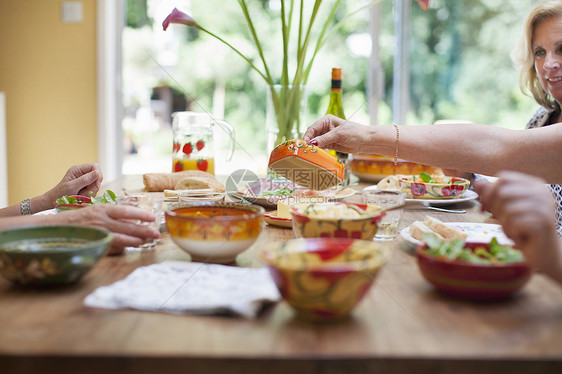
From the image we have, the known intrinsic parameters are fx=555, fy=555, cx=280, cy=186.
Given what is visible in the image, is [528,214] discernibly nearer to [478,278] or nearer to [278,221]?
[478,278]

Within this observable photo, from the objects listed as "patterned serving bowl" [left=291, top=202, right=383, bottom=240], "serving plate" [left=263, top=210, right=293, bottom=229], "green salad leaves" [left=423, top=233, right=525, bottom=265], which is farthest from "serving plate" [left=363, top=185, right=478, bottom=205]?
"green salad leaves" [left=423, top=233, right=525, bottom=265]

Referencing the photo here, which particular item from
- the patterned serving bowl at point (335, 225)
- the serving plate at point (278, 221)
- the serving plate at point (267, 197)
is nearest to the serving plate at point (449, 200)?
the serving plate at point (267, 197)

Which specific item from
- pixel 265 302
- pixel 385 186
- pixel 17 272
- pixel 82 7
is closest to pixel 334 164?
pixel 385 186

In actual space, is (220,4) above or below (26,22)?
above

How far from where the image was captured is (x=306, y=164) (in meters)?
1.23

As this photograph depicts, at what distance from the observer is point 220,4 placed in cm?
401

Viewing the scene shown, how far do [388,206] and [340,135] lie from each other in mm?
309

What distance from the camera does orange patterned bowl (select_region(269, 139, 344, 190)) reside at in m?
1.21

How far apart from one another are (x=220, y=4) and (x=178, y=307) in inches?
144

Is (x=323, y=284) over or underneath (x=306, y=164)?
underneath

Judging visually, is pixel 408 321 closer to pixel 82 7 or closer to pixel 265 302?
pixel 265 302

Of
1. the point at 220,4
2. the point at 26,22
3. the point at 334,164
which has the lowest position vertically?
the point at 334,164

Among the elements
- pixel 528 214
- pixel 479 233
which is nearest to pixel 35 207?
pixel 479 233

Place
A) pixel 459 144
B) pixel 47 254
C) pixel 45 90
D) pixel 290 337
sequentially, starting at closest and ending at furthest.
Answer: pixel 290 337 < pixel 47 254 < pixel 459 144 < pixel 45 90
